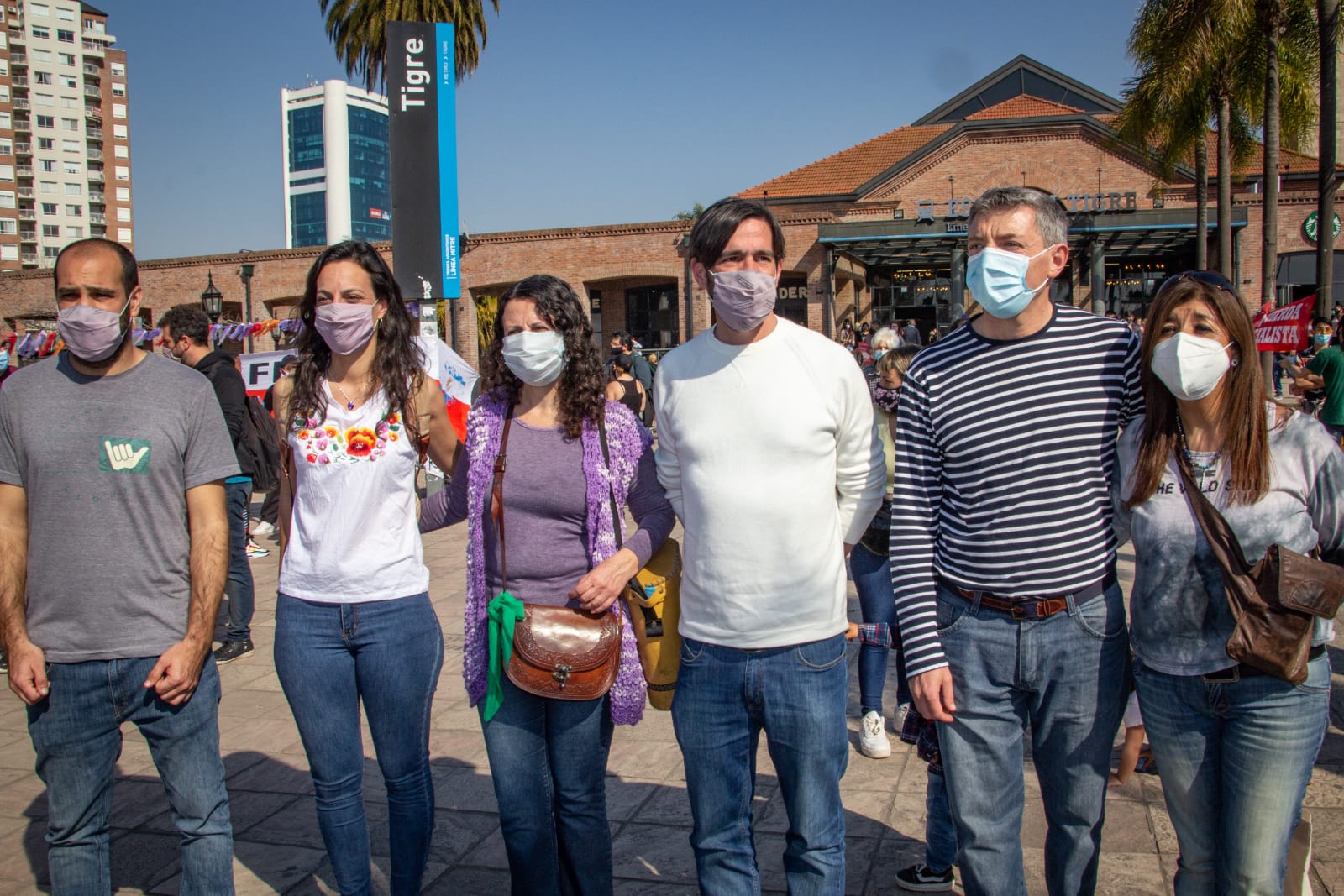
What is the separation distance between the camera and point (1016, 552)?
2232 millimetres

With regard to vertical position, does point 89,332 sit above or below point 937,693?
above

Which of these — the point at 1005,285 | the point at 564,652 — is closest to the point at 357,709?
the point at 564,652

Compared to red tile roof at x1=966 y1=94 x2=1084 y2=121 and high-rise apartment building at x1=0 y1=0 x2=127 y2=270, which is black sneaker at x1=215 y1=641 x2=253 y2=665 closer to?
red tile roof at x1=966 y1=94 x2=1084 y2=121

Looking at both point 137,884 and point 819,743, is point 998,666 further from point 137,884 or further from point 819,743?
point 137,884

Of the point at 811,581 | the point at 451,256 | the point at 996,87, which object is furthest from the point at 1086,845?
the point at 996,87

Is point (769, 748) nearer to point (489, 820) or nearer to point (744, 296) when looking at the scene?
point (744, 296)

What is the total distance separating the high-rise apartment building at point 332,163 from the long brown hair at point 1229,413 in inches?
7286

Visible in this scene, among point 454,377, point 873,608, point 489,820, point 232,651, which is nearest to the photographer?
point 489,820

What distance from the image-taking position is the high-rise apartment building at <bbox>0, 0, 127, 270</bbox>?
93.3 meters

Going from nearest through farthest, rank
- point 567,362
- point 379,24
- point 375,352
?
point 567,362 < point 375,352 < point 379,24

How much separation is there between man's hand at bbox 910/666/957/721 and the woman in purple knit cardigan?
29.7 inches

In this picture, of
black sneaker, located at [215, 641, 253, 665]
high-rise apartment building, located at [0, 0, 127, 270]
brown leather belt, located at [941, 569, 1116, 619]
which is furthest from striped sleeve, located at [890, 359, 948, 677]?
high-rise apartment building, located at [0, 0, 127, 270]

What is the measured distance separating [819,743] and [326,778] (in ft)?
4.55

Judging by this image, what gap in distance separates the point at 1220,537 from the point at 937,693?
73 cm
